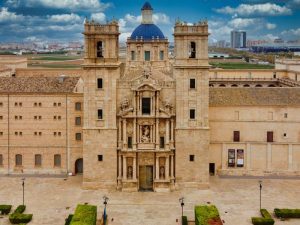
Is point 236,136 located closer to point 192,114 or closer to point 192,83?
point 192,114

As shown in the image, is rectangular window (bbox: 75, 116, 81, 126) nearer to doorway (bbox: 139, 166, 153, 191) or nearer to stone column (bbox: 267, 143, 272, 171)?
doorway (bbox: 139, 166, 153, 191)

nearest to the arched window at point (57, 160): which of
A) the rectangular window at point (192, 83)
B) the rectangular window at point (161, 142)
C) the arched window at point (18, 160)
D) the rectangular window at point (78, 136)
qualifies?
the rectangular window at point (78, 136)

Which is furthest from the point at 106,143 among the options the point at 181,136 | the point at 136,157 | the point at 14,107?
the point at 14,107

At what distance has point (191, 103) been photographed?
159 feet

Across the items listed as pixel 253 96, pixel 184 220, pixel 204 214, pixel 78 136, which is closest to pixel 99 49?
pixel 78 136

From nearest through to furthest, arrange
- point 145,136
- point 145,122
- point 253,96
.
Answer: point 145,122
point 145,136
point 253,96

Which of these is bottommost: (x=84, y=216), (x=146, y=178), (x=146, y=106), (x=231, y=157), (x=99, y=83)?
(x=84, y=216)

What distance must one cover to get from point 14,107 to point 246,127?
24338 mm

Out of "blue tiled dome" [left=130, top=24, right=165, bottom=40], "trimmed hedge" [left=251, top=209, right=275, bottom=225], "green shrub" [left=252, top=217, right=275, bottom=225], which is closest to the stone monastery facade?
"blue tiled dome" [left=130, top=24, right=165, bottom=40]

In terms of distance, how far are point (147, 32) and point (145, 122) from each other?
19.9 m

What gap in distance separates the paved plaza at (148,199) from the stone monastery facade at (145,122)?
6.35ft

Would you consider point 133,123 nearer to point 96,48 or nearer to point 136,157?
point 136,157

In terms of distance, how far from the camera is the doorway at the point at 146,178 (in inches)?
1918

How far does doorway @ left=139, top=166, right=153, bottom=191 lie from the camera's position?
48.7 meters
